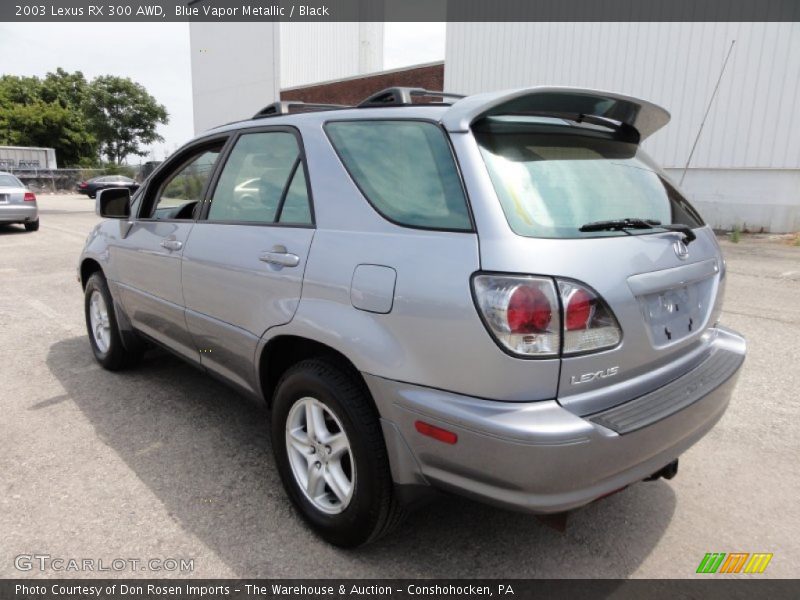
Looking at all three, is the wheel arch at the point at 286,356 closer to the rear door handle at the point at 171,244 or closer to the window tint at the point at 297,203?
the window tint at the point at 297,203

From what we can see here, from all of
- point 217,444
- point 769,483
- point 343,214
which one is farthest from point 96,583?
point 769,483

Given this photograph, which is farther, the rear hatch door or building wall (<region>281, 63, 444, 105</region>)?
building wall (<region>281, 63, 444, 105</region>)

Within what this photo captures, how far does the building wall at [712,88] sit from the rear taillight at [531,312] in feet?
47.9

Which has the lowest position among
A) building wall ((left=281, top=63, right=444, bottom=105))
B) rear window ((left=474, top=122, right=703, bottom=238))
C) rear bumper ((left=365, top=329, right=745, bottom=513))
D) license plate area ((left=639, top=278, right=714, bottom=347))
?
rear bumper ((left=365, top=329, right=745, bottom=513))

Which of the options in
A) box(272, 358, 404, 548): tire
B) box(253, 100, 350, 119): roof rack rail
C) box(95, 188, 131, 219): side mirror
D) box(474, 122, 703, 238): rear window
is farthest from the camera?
Result: box(95, 188, 131, 219): side mirror

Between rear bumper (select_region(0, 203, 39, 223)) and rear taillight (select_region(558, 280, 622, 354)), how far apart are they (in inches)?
601

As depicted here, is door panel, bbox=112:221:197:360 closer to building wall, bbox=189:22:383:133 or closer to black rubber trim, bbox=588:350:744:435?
black rubber trim, bbox=588:350:744:435

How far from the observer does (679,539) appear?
2.43 metres

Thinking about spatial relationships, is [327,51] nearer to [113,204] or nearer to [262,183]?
[113,204]

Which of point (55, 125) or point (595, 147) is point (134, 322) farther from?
point (55, 125)

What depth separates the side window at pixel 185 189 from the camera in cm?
333

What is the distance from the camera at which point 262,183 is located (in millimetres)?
2840

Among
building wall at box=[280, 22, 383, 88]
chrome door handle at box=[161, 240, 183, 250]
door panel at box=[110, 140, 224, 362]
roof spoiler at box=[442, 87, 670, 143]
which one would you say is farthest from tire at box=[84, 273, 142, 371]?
building wall at box=[280, 22, 383, 88]

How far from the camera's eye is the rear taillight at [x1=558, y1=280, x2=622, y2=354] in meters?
1.79
